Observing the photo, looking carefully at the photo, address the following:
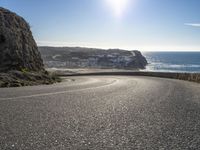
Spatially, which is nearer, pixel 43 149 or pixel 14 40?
pixel 43 149

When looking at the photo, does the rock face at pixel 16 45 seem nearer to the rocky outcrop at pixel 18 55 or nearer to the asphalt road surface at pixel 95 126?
the rocky outcrop at pixel 18 55

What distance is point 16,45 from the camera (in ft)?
89.6

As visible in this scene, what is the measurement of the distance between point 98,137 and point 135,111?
3.44 m

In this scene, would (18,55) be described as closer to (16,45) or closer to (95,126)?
(16,45)

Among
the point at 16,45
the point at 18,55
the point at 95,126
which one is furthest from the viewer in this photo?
the point at 16,45

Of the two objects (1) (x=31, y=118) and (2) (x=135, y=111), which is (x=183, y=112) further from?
(1) (x=31, y=118)

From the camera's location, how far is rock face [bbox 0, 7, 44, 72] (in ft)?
83.4

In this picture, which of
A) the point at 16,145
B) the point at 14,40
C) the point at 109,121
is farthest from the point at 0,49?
the point at 16,145

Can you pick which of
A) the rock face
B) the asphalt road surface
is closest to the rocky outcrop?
the rock face

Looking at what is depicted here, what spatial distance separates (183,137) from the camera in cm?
646

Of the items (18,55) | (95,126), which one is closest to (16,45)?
(18,55)

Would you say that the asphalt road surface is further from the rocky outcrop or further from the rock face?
the rock face

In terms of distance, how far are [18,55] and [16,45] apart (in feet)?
3.24

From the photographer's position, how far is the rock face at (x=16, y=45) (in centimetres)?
2542
